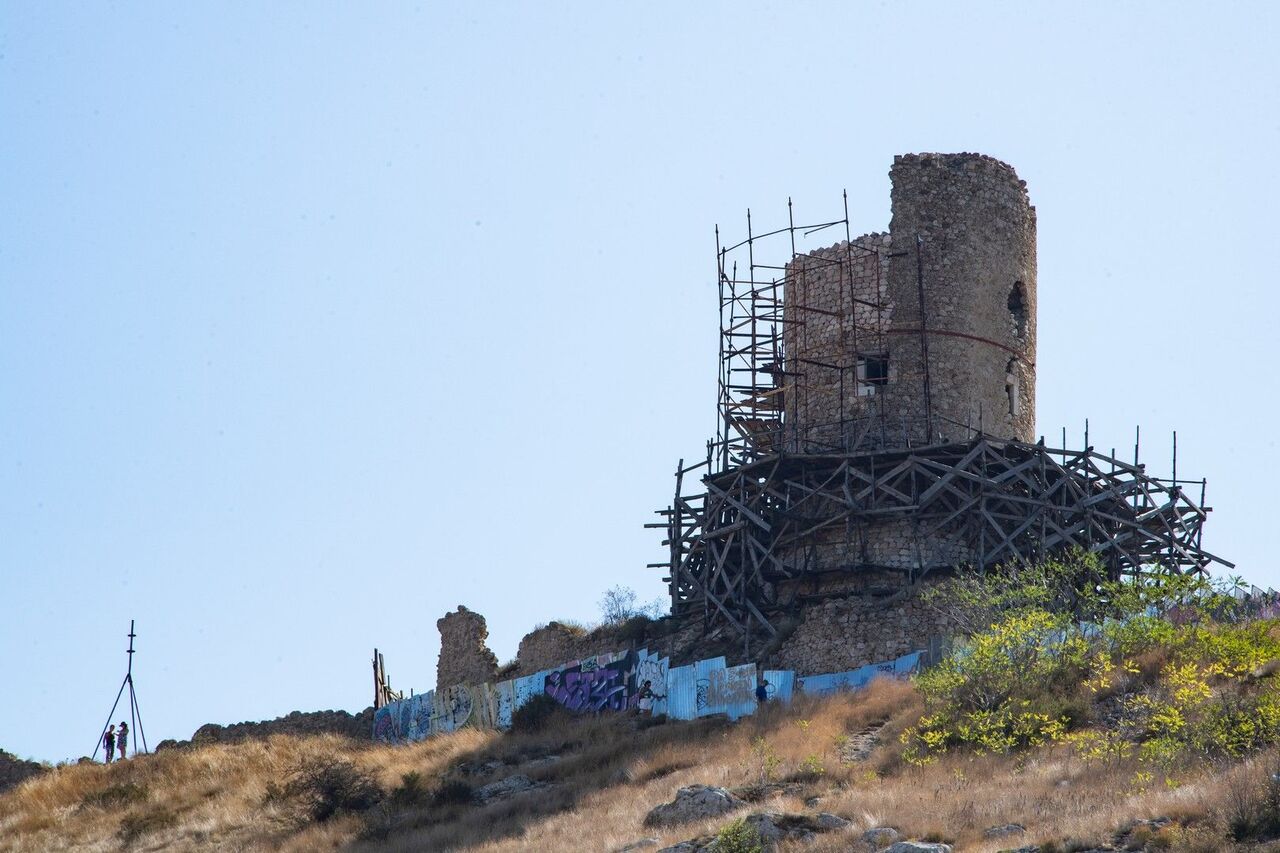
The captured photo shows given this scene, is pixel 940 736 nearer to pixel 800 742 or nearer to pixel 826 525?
pixel 800 742

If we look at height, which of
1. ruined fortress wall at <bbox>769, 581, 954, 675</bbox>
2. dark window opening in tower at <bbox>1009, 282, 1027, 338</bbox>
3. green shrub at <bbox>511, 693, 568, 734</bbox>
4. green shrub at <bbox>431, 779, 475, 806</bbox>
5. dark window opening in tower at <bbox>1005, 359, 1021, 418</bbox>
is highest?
dark window opening in tower at <bbox>1009, 282, 1027, 338</bbox>

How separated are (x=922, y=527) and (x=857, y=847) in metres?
14.6

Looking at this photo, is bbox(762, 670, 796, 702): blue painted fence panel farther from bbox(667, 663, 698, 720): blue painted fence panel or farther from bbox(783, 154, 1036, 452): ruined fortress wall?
bbox(783, 154, 1036, 452): ruined fortress wall

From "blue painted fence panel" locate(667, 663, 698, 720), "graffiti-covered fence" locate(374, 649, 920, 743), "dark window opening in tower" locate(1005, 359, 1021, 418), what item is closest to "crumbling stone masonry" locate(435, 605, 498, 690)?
"graffiti-covered fence" locate(374, 649, 920, 743)

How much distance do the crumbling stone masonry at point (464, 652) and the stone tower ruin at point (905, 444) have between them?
→ 433 cm

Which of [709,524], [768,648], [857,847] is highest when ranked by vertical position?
[709,524]

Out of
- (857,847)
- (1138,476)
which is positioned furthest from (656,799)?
(1138,476)

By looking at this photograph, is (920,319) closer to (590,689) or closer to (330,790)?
(590,689)

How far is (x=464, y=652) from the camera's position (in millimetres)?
40625

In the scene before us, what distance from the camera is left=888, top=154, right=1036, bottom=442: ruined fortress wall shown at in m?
37.0

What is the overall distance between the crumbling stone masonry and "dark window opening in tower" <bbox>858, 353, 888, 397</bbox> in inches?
356

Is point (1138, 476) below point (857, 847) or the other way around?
the other way around

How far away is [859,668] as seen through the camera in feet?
110

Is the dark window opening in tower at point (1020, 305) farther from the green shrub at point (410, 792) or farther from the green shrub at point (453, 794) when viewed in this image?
the green shrub at point (410, 792)
